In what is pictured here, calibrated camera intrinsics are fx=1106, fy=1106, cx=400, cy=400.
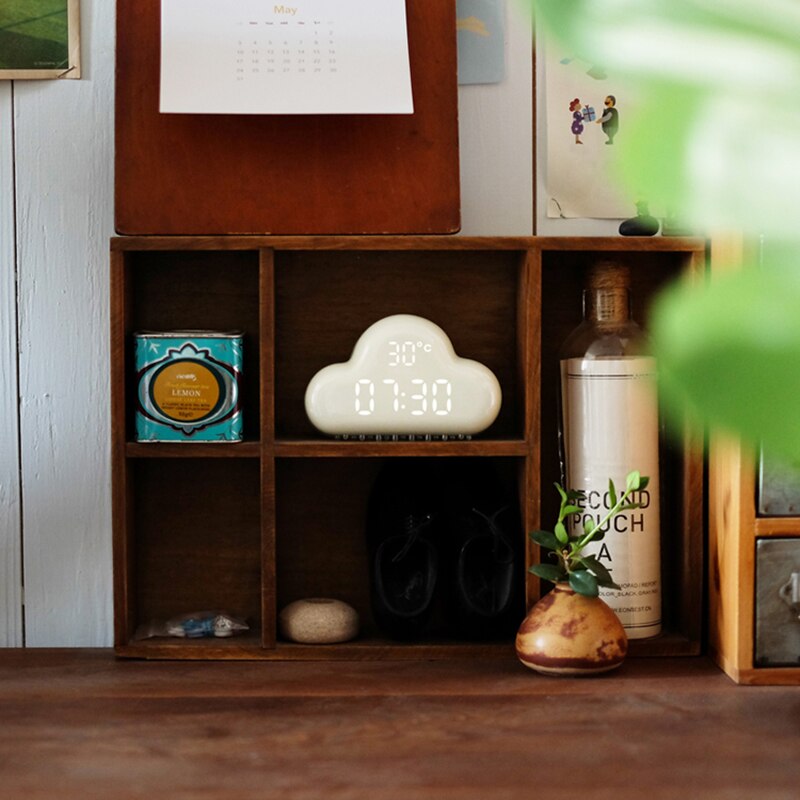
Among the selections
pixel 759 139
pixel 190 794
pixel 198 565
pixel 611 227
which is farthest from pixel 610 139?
pixel 759 139

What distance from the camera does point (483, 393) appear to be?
1066 millimetres

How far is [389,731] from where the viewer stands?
0.87 meters

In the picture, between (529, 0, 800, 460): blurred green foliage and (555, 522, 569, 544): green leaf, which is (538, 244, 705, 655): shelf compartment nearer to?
(555, 522, 569, 544): green leaf

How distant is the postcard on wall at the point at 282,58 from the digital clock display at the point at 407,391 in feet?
0.77

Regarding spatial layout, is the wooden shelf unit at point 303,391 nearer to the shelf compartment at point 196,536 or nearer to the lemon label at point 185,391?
the shelf compartment at point 196,536

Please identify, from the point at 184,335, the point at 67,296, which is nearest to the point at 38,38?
the point at 67,296

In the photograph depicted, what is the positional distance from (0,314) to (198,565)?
0.35m

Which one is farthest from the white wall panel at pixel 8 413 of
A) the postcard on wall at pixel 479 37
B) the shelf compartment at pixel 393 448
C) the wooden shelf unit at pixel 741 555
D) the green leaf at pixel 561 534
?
the wooden shelf unit at pixel 741 555

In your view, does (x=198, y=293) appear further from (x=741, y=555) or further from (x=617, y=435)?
(x=741, y=555)

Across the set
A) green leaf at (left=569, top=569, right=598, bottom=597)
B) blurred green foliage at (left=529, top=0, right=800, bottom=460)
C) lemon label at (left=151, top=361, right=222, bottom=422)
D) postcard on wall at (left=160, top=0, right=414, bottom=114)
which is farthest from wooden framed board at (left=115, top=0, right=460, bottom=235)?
blurred green foliage at (left=529, top=0, right=800, bottom=460)

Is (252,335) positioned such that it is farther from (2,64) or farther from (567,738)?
(567,738)

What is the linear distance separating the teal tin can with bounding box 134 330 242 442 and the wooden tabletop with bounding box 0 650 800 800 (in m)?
0.23

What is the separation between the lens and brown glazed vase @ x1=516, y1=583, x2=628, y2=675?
1.00 metres

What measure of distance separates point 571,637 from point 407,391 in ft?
0.90
